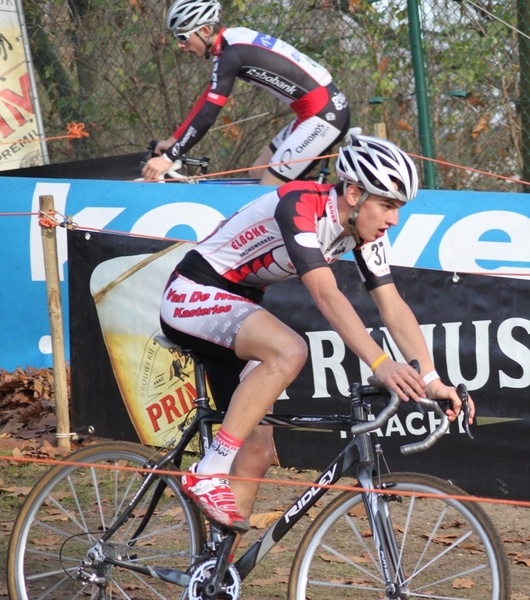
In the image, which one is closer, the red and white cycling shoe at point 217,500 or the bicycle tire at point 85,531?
the red and white cycling shoe at point 217,500

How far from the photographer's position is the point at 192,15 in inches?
290

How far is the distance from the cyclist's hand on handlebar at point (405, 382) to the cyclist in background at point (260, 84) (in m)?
4.61

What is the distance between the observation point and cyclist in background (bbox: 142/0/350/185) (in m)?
7.41

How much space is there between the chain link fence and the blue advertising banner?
7.16 ft

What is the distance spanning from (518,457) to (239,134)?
6423 millimetres

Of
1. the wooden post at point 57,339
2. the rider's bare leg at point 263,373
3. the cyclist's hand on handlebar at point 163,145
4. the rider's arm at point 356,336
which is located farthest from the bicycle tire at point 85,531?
the cyclist's hand on handlebar at point 163,145

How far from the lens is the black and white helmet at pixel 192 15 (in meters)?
7.37

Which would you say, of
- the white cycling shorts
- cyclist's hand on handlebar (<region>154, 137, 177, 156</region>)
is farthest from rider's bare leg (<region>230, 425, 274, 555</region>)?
cyclist's hand on handlebar (<region>154, 137, 177, 156</region>)

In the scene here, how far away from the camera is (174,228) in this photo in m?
6.94

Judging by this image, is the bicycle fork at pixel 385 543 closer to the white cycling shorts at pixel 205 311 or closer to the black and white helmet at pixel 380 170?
the white cycling shorts at pixel 205 311

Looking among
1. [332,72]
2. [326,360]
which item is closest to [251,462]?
[326,360]

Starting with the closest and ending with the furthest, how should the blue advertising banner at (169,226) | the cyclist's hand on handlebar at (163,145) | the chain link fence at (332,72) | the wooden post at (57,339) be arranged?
the wooden post at (57,339), the blue advertising banner at (169,226), the cyclist's hand on handlebar at (163,145), the chain link fence at (332,72)

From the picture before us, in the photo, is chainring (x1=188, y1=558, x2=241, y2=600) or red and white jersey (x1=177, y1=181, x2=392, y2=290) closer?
red and white jersey (x1=177, y1=181, x2=392, y2=290)

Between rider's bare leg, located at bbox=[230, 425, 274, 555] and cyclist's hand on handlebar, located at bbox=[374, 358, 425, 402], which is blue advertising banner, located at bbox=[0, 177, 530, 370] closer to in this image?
rider's bare leg, located at bbox=[230, 425, 274, 555]
